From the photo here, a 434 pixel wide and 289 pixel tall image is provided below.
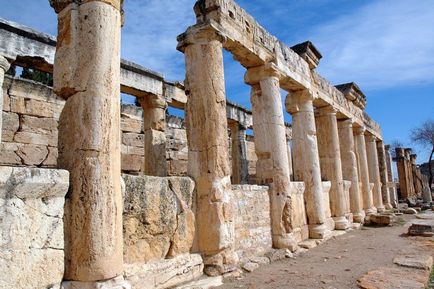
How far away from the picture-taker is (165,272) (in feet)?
16.0

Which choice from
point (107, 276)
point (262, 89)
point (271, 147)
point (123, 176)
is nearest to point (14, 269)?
point (107, 276)

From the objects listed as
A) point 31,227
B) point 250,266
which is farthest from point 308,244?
point 31,227

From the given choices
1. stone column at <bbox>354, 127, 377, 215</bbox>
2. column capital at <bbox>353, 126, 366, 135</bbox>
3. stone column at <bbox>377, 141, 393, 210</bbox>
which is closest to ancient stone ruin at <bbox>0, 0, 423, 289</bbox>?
stone column at <bbox>354, 127, 377, 215</bbox>

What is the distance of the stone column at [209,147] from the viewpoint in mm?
5719

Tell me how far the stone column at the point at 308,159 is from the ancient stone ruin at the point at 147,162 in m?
0.03

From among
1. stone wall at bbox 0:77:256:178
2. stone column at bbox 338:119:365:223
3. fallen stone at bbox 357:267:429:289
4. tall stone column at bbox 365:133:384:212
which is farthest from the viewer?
tall stone column at bbox 365:133:384:212

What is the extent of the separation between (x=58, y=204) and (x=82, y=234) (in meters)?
0.37

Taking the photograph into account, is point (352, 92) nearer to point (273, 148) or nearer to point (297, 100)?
point (297, 100)

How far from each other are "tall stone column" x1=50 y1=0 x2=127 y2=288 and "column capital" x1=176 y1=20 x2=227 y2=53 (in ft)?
7.17

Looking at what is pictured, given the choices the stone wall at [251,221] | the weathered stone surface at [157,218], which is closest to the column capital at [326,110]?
the stone wall at [251,221]

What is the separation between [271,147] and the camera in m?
8.01

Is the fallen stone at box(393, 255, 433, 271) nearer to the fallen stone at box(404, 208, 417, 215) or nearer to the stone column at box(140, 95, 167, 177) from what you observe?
the stone column at box(140, 95, 167, 177)

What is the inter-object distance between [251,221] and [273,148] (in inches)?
69.7

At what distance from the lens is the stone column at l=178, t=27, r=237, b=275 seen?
5.72 metres
